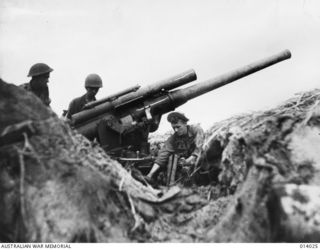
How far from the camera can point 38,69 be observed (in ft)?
21.5

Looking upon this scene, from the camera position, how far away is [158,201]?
130 inches

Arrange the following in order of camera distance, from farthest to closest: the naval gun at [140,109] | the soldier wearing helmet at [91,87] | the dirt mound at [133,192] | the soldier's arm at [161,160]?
the soldier wearing helmet at [91,87], the soldier's arm at [161,160], the naval gun at [140,109], the dirt mound at [133,192]

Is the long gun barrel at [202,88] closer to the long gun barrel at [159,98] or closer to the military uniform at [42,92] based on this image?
the long gun barrel at [159,98]

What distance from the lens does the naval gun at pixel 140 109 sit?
5.95 metres

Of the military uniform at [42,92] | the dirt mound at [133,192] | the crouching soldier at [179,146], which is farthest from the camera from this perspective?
the military uniform at [42,92]

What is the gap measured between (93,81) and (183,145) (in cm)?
266

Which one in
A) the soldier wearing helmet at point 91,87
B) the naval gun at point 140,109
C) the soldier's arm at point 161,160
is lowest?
the soldier's arm at point 161,160

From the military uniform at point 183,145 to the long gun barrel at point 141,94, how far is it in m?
0.89

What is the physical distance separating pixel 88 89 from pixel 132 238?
17.1ft

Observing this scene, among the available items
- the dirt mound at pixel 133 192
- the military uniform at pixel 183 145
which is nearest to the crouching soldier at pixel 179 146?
the military uniform at pixel 183 145

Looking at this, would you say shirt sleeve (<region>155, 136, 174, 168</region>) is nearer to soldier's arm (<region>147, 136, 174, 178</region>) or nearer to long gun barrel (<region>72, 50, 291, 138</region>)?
soldier's arm (<region>147, 136, 174, 178</region>)

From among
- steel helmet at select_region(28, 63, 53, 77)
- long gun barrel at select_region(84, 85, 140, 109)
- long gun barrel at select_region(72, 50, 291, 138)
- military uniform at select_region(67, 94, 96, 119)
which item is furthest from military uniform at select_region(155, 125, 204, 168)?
steel helmet at select_region(28, 63, 53, 77)

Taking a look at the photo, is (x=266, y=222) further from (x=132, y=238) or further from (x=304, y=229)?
(x=132, y=238)

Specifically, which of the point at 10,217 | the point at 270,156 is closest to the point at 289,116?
the point at 270,156
